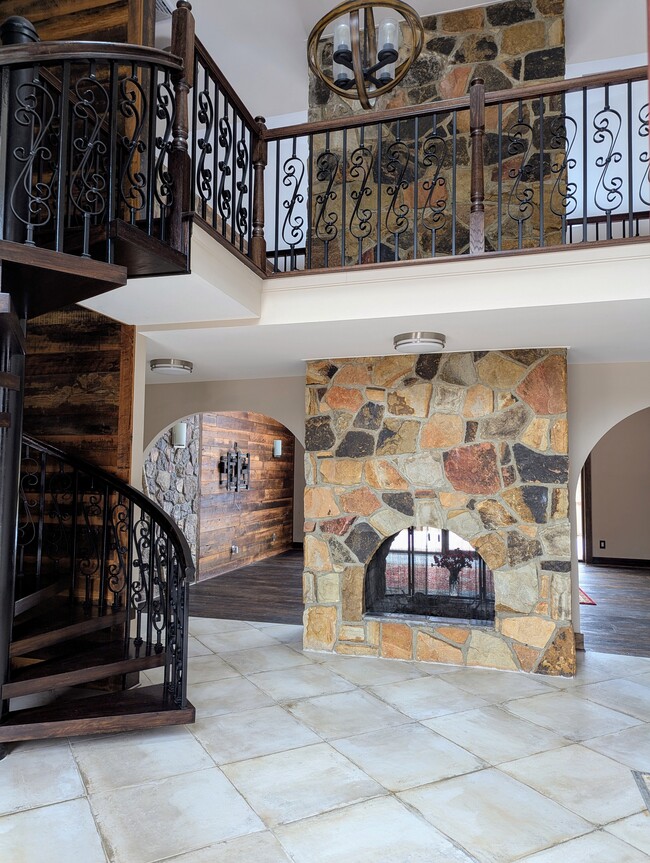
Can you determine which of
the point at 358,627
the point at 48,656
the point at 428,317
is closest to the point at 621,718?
the point at 358,627

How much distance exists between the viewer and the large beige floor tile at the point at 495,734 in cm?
300

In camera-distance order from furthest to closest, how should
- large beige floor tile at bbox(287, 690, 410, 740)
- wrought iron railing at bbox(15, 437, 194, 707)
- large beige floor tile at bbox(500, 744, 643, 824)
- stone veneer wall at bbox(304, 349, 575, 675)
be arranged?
1. stone veneer wall at bbox(304, 349, 575, 675)
2. wrought iron railing at bbox(15, 437, 194, 707)
3. large beige floor tile at bbox(287, 690, 410, 740)
4. large beige floor tile at bbox(500, 744, 643, 824)

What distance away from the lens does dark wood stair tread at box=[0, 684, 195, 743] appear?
2.84 metres

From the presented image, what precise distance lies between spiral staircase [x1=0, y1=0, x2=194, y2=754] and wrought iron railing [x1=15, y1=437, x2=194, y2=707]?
1 cm

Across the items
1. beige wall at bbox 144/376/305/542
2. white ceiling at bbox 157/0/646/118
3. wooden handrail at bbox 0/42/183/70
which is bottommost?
beige wall at bbox 144/376/305/542

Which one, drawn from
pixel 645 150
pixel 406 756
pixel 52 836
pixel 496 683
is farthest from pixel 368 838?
pixel 645 150

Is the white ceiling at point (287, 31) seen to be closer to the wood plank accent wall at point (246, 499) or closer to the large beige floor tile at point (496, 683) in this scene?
the wood plank accent wall at point (246, 499)

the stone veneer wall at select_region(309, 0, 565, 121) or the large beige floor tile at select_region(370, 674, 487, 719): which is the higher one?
the stone veneer wall at select_region(309, 0, 565, 121)

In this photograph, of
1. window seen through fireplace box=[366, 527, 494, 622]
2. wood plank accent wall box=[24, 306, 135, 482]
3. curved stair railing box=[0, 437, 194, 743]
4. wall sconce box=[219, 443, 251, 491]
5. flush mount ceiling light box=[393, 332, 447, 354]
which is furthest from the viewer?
wall sconce box=[219, 443, 251, 491]

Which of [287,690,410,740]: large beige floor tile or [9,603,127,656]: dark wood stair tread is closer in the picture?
[9,603,127,656]: dark wood stair tread

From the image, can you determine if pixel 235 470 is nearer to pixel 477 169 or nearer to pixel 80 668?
pixel 80 668

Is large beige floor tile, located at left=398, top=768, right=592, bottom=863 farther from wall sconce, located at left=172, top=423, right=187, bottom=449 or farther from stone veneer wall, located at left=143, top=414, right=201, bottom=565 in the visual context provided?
wall sconce, located at left=172, top=423, right=187, bottom=449

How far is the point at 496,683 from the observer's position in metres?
3.99

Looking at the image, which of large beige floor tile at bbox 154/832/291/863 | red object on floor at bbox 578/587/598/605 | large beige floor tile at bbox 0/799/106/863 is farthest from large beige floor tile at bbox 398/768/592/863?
red object on floor at bbox 578/587/598/605
